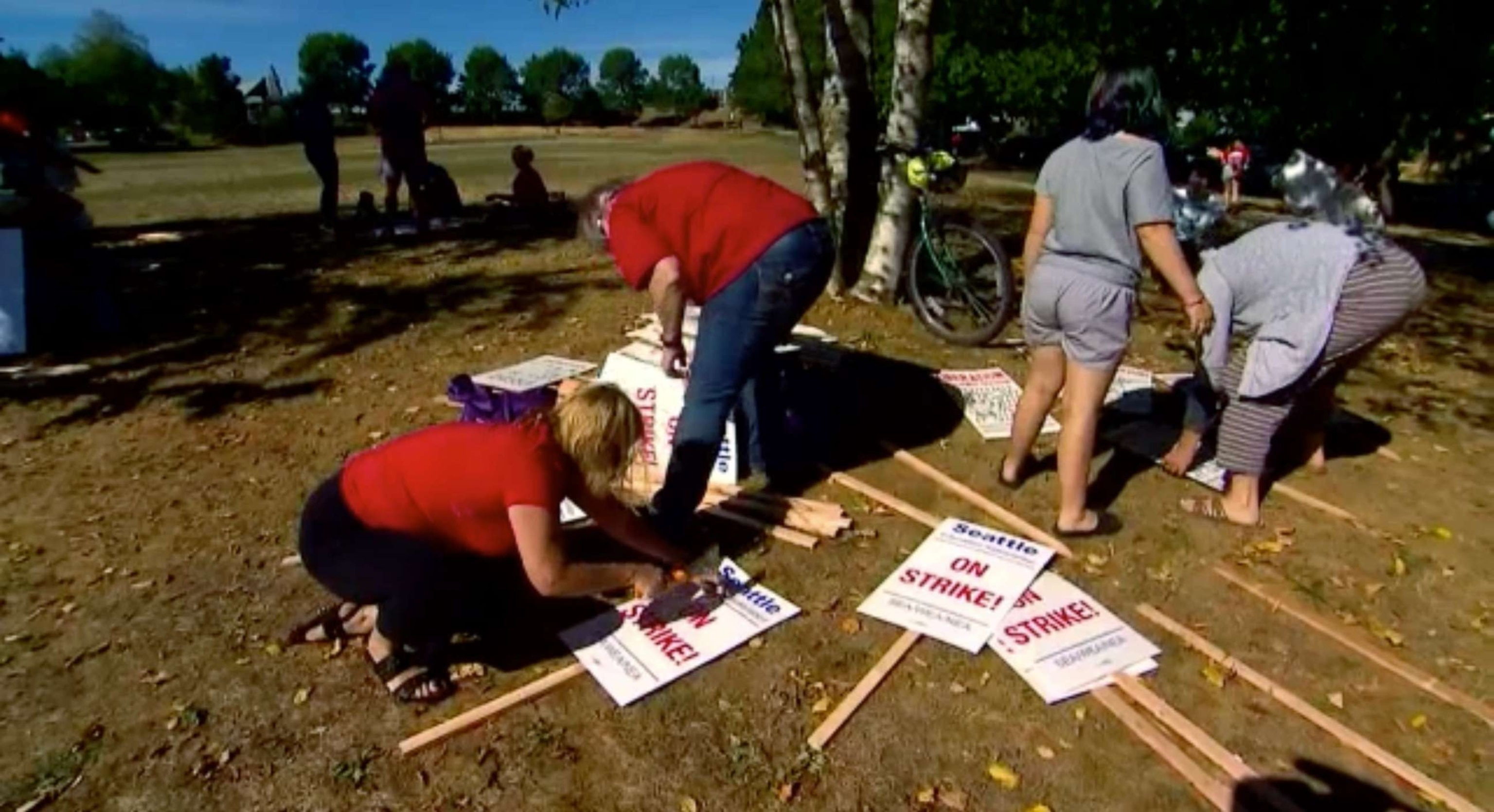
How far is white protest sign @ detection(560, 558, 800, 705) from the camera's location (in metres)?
3.30

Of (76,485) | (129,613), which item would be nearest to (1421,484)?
(129,613)

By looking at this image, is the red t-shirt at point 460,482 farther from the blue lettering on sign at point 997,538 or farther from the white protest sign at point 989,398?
the white protest sign at point 989,398

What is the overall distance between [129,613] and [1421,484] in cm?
613

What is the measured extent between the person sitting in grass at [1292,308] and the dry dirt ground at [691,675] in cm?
50

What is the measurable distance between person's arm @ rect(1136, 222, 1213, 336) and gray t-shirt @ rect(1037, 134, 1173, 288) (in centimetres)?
3

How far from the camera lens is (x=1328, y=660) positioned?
3.45m

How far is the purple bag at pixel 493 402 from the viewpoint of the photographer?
4969mm

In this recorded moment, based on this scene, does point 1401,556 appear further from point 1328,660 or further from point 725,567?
point 725,567

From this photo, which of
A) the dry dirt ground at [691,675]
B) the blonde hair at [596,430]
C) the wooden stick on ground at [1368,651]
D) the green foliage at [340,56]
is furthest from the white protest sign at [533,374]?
the green foliage at [340,56]

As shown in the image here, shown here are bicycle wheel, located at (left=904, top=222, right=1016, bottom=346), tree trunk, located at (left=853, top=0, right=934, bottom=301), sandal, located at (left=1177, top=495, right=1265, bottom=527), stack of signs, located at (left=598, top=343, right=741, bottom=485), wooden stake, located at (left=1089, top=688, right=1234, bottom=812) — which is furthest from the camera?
tree trunk, located at (left=853, top=0, right=934, bottom=301)

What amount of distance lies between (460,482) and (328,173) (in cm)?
1058

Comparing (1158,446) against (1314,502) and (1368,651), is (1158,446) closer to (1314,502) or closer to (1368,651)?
(1314,502)

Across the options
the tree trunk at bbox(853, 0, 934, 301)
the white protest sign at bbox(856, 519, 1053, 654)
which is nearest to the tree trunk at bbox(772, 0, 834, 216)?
the tree trunk at bbox(853, 0, 934, 301)

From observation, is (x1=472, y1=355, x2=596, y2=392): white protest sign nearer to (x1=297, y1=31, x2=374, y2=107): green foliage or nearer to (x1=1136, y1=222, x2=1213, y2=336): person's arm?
(x1=1136, y1=222, x2=1213, y2=336): person's arm
